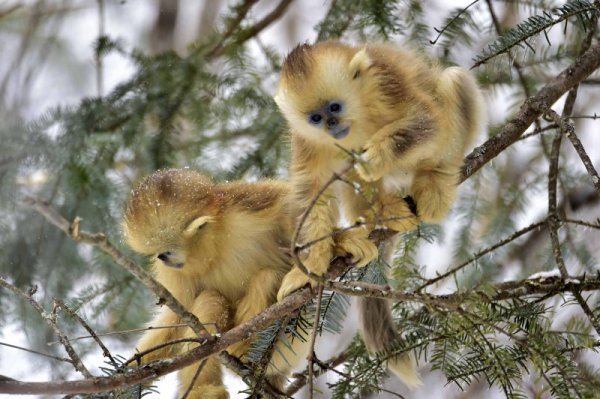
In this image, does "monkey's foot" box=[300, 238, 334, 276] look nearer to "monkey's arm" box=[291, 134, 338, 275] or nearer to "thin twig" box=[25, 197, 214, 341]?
"monkey's arm" box=[291, 134, 338, 275]

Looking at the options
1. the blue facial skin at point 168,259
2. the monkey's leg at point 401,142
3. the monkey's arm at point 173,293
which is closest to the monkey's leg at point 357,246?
the monkey's leg at point 401,142

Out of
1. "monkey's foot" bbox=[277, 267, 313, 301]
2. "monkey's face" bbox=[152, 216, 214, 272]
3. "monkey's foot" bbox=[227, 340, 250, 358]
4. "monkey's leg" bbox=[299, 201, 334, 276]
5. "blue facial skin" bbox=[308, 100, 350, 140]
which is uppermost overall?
"blue facial skin" bbox=[308, 100, 350, 140]

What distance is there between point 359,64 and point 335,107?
229mm

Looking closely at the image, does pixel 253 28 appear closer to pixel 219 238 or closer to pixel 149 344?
pixel 219 238

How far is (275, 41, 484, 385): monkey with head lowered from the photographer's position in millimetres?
3264

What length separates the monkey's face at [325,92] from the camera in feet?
11.1

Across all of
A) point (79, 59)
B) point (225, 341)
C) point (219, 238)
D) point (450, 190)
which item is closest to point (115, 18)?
point (79, 59)

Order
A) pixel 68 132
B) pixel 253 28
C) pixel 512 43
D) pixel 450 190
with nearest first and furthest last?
pixel 512 43 → pixel 450 190 → pixel 68 132 → pixel 253 28

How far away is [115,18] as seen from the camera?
26.9ft

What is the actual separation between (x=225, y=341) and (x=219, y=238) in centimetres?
121

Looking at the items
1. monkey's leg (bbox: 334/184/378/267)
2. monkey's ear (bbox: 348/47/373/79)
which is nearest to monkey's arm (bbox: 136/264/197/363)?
monkey's leg (bbox: 334/184/378/267)

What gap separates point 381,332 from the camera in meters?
3.50

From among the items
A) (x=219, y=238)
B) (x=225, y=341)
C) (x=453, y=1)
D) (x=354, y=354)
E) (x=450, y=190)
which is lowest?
(x=225, y=341)

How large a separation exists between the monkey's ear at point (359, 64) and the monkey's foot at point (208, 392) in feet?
5.10
